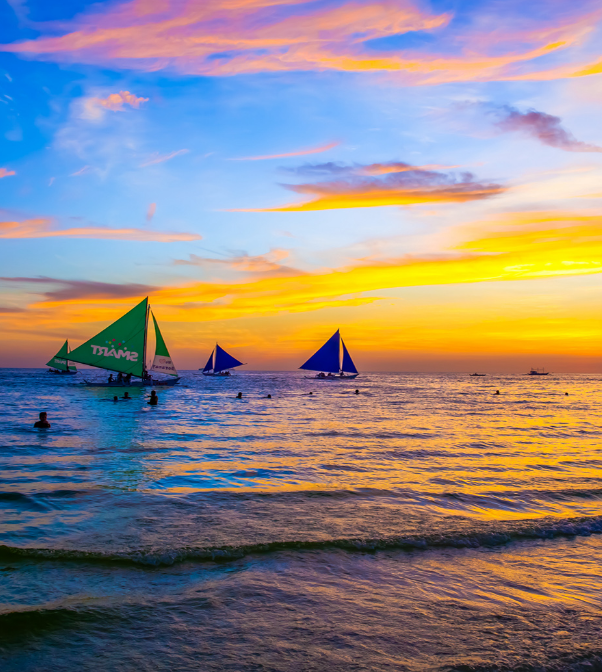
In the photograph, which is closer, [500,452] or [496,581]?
[496,581]

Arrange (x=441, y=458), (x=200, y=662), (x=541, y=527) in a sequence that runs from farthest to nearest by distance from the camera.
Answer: (x=441, y=458) < (x=541, y=527) < (x=200, y=662)

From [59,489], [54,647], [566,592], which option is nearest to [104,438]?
[59,489]

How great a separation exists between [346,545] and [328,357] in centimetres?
9023

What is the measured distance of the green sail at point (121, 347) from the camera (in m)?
51.2

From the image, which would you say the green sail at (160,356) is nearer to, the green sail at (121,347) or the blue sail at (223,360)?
the green sail at (121,347)

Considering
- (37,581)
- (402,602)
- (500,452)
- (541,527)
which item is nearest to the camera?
(402,602)

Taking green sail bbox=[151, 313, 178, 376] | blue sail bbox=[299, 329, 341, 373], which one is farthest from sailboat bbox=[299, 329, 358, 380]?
green sail bbox=[151, 313, 178, 376]

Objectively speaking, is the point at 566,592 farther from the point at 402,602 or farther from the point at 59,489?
the point at 59,489

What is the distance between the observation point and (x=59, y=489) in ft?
39.3

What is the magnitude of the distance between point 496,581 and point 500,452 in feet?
44.5

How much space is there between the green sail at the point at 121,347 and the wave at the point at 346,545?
4729 centimetres

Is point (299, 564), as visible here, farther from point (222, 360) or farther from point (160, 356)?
point (222, 360)

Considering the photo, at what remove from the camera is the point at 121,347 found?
5316cm

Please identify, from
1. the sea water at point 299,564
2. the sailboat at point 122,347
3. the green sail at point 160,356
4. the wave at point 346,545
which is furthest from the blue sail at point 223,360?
the wave at point 346,545
